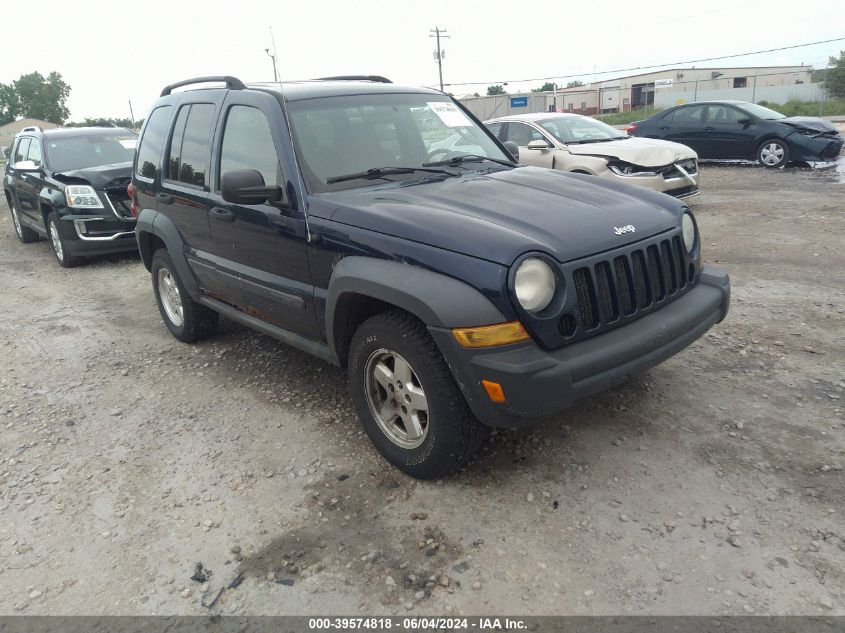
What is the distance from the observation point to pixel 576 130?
10.4m

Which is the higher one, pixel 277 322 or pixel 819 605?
pixel 277 322

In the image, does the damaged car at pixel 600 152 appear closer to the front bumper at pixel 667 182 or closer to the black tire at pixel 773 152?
the front bumper at pixel 667 182

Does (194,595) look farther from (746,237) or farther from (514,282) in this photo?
(746,237)

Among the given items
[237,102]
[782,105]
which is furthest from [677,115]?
[782,105]

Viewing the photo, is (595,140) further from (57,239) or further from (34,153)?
(34,153)

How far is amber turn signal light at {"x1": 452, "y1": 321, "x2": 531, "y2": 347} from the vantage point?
266 centimetres

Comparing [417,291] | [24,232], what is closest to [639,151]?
[417,291]

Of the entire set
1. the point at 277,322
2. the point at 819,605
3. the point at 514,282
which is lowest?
the point at 819,605

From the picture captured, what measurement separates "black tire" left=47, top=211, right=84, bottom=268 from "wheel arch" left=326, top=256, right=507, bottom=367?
6292mm

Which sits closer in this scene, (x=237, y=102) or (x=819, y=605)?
(x=819, y=605)

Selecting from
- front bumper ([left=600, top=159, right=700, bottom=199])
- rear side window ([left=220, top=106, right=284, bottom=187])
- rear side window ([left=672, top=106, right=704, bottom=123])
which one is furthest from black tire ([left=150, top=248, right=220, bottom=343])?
rear side window ([left=672, top=106, right=704, bottom=123])

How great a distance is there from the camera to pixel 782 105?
109 ft

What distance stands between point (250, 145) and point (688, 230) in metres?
2.61

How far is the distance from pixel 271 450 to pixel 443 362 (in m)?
1.33
